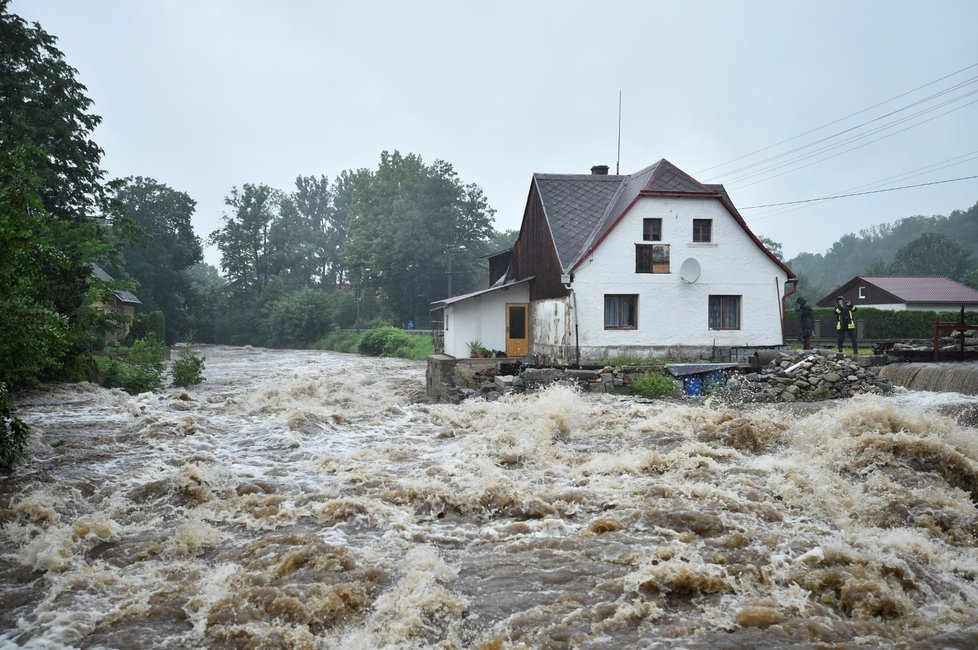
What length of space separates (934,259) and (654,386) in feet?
261

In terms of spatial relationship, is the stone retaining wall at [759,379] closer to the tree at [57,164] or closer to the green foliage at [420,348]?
the tree at [57,164]

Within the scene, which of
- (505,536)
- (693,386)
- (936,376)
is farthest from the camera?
(693,386)

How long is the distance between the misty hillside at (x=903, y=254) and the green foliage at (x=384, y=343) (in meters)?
50.0

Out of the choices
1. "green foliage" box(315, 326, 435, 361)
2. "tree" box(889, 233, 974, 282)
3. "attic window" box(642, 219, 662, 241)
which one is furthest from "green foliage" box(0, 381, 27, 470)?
"tree" box(889, 233, 974, 282)

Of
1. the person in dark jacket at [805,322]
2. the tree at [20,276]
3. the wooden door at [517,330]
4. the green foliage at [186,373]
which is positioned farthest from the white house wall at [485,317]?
the tree at [20,276]

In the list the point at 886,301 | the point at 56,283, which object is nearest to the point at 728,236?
the point at 56,283

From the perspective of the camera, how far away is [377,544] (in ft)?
22.6

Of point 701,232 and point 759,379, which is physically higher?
point 701,232

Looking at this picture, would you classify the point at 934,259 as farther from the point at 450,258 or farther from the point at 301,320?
the point at 301,320

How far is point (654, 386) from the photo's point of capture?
18.0 metres

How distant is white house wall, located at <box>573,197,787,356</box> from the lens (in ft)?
70.3

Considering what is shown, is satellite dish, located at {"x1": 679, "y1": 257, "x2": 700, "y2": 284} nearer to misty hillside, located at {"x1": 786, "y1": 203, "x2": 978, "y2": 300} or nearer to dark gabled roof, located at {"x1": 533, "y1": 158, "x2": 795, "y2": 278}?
dark gabled roof, located at {"x1": 533, "y1": 158, "x2": 795, "y2": 278}

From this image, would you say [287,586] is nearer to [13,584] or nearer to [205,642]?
[205,642]

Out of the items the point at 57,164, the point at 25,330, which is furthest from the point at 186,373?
the point at 25,330
